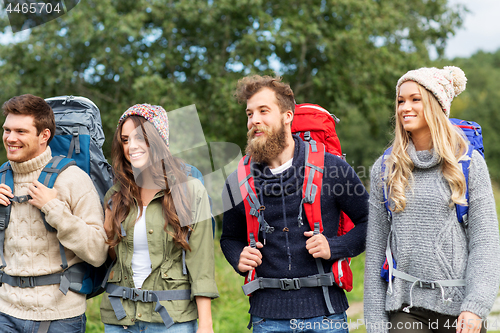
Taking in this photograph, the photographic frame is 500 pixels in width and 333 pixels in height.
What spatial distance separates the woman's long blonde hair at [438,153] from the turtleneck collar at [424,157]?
25 millimetres

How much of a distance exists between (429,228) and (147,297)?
5.96ft

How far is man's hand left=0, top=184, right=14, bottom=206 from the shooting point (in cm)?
304

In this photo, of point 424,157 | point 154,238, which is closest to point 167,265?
point 154,238

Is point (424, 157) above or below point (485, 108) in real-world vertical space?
below

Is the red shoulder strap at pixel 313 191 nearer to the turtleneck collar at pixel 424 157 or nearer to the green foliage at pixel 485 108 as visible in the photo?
the turtleneck collar at pixel 424 157

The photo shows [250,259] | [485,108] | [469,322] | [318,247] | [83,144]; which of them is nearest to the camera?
[469,322]

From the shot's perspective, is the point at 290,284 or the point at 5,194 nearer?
the point at 290,284

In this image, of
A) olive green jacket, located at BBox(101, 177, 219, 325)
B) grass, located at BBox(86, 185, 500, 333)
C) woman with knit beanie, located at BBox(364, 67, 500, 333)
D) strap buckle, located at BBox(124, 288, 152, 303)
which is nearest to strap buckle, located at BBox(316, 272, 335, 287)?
woman with knit beanie, located at BBox(364, 67, 500, 333)

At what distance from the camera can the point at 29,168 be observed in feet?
10.3

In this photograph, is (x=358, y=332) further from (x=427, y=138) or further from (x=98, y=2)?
(x=98, y=2)

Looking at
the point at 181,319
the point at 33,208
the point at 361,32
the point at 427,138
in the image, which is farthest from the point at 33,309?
the point at 361,32

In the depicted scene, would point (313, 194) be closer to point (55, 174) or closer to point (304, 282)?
point (304, 282)

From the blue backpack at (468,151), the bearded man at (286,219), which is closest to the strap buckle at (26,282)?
the bearded man at (286,219)

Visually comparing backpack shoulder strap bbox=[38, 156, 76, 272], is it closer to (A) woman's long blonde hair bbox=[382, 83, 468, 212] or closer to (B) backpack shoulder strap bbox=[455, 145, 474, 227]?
(A) woman's long blonde hair bbox=[382, 83, 468, 212]
